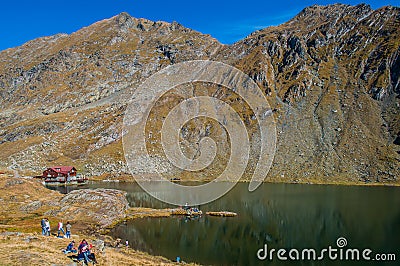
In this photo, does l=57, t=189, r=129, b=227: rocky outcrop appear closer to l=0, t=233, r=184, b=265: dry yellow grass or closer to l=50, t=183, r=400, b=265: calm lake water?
l=50, t=183, r=400, b=265: calm lake water

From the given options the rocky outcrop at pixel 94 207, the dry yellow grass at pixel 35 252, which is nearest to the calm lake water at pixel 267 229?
the rocky outcrop at pixel 94 207

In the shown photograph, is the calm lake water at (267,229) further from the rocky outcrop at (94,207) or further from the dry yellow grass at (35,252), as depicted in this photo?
the dry yellow grass at (35,252)

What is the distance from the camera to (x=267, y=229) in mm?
62531

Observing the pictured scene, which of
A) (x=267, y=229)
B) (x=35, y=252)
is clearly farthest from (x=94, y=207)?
→ (x=35, y=252)

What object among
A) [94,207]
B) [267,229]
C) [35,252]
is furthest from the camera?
[94,207]

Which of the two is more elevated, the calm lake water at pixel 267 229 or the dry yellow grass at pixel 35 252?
the dry yellow grass at pixel 35 252

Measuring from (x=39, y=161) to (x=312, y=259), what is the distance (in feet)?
532

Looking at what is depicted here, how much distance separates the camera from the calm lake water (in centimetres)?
4856

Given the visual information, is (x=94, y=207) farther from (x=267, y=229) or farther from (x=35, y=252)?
(x=35, y=252)

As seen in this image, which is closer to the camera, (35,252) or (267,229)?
(35,252)

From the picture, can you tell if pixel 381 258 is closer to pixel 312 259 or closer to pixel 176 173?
pixel 312 259

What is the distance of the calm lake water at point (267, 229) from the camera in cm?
4856

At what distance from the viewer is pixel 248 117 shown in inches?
7805

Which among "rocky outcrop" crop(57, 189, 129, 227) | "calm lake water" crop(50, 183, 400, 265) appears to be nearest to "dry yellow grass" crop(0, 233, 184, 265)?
"calm lake water" crop(50, 183, 400, 265)
